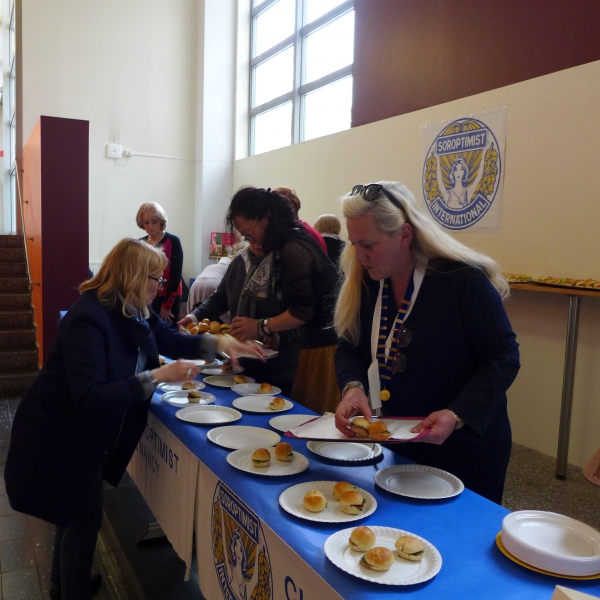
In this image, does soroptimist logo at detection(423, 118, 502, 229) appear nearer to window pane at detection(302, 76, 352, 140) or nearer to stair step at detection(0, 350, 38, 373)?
window pane at detection(302, 76, 352, 140)

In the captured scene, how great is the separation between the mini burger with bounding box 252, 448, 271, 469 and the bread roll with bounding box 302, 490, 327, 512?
214 millimetres

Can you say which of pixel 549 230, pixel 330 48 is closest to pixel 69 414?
pixel 549 230

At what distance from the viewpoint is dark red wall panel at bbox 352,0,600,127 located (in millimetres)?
3434

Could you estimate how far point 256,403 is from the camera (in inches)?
77.2

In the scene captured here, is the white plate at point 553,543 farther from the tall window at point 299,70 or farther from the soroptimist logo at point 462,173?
the tall window at point 299,70

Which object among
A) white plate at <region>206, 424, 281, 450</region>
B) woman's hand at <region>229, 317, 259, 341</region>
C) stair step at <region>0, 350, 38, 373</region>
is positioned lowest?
stair step at <region>0, 350, 38, 373</region>

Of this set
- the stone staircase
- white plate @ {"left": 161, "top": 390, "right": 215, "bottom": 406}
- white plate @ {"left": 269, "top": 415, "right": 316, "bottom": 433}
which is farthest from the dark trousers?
the stone staircase

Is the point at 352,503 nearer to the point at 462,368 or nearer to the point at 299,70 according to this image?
the point at 462,368

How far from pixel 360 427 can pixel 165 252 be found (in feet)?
12.0

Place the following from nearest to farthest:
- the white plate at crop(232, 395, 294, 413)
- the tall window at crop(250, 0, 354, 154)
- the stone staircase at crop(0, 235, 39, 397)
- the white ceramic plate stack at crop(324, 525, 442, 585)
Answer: the white ceramic plate stack at crop(324, 525, 442, 585) < the white plate at crop(232, 395, 294, 413) < the stone staircase at crop(0, 235, 39, 397) < the tall window at crop(250, 0, 354, 154)

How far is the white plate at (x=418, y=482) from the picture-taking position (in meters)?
1.26

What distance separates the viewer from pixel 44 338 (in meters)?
4.48

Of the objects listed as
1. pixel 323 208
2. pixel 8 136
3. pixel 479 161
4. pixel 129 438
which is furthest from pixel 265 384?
pixel 8 136

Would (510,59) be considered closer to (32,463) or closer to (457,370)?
(457,370)
